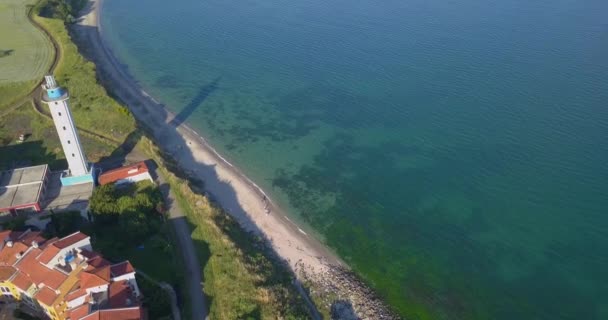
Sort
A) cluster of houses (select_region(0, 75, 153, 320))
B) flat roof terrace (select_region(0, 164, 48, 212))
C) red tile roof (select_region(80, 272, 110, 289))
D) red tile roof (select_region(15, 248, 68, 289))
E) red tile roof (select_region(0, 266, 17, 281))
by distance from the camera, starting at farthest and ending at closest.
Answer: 1. flat roof terrace (select_region(0, 164, 48, 212))
2. red tile roof (select_region(0, 266, 17, 281))
3. red tile roof (select_region(15, 248, 68, 289))
4. red tile roof (select_region(80, 272, 110, 289))
5. cluster of houses (select_region(0, 75, 153, 320))

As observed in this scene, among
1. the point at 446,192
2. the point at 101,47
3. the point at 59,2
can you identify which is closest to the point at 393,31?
the point at 446,192

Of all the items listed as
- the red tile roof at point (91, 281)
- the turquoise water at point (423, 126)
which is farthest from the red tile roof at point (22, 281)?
the turquoise water at point (423, 126)

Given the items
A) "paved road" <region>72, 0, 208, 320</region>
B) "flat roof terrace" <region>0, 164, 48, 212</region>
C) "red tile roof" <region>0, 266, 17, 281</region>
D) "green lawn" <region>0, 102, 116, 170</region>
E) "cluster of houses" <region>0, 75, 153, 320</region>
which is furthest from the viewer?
"green lawn" <region>0, 102, 116, 170</region>

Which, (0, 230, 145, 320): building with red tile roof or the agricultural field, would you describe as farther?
the agricultural field

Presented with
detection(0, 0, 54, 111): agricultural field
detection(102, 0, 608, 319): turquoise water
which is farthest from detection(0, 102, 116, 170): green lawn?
detection(102, 0, 608, 319): turquoise water

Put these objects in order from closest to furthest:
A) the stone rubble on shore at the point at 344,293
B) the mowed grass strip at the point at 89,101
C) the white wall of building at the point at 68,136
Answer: the stone rubble on shore at the point at 344,293 < the white wall of building at the point at 68,136 < the mowed grass strip at the point at 89,101

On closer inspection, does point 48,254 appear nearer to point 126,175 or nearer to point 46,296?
point 46,296

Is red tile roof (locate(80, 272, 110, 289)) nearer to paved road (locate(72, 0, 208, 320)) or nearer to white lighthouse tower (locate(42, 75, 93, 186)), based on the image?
paved road (locate(72, 0, 208, 320))

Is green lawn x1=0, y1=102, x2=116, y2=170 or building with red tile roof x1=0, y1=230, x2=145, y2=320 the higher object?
building with red tile roof x1=0, y1=230, x2=145, y2=320

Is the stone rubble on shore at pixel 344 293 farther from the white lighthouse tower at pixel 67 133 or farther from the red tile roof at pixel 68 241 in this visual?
the white lighthouse tower at pixel 67 133
